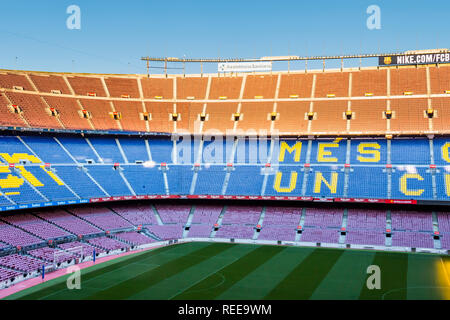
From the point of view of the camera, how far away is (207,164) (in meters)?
58.5

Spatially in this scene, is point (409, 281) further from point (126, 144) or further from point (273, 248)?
point (126, 144)

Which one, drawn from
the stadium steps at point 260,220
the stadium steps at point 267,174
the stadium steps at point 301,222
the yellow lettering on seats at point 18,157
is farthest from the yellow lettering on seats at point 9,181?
the stadium steps at point 301,222

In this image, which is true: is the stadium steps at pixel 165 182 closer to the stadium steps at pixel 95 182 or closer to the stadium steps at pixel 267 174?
the stadium steps at pixel 95 182

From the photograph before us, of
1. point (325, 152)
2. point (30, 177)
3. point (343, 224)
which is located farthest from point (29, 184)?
Result: point (325, 152)

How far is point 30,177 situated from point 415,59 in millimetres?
55201

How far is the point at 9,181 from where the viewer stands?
142ft

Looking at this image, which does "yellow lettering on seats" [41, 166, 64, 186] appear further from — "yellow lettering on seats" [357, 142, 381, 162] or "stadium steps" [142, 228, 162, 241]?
"yellow lettering on seats" [357, 142, 381, 162]

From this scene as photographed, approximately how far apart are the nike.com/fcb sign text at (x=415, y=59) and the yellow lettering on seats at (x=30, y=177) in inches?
2002

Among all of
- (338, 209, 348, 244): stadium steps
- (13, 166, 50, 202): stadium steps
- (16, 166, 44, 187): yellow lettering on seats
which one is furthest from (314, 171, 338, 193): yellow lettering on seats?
(16, 166, 44, 187): yellow lettering on seats

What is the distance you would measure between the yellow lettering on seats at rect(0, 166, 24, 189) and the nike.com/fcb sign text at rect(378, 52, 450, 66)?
172 ft

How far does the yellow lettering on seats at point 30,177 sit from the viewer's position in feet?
148

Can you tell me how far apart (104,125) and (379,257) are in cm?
4147
